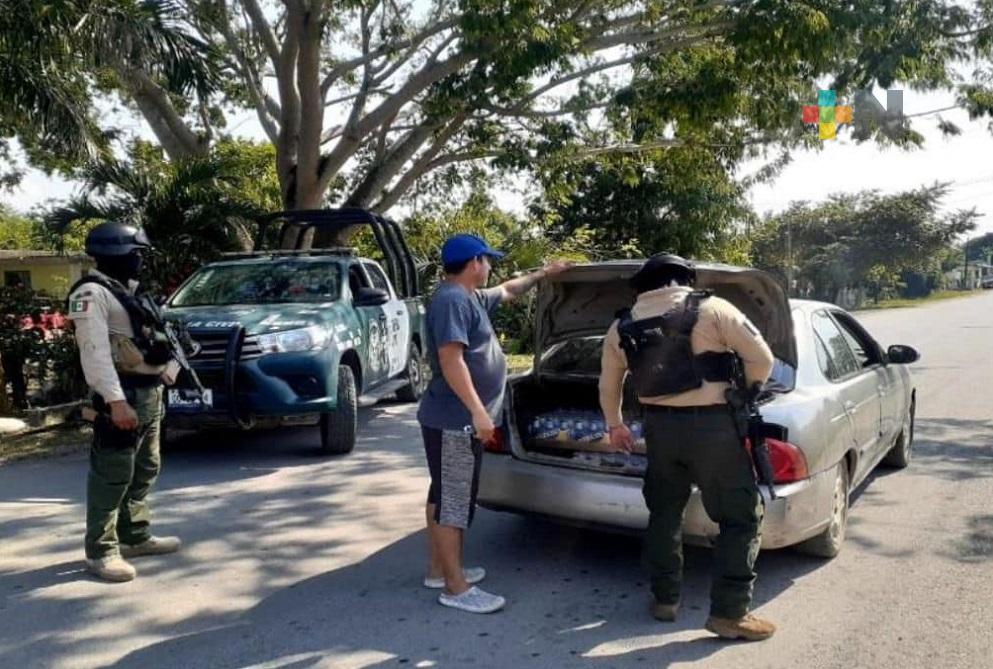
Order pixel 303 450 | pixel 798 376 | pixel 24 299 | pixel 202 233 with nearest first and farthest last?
pixel 798 376 < pixel 303 450 < pixel 24 299 < pixel 202 233

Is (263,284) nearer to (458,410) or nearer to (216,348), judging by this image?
(216,348)

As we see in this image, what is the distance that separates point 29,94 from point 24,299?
238 centimetres

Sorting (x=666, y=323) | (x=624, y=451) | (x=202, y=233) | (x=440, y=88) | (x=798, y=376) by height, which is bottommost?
(x=624, y=451)

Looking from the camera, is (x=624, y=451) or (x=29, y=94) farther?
(x=29, y=94)

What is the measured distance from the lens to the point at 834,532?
4996mm

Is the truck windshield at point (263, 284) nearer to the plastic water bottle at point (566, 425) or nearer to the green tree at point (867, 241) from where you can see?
the plastic water bottle at point (566, 425)

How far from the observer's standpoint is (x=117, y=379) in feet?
14.9

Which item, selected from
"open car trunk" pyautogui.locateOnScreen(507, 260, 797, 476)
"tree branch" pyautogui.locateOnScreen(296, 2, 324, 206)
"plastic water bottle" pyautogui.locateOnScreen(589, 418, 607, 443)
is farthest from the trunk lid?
"tree branch" pyautogui.locateOnScreen(296, 2, 324, 206)

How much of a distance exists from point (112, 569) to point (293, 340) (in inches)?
123

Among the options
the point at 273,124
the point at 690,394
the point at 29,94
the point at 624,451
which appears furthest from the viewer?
the point at 273,124

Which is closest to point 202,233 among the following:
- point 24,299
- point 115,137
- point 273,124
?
point 24,299

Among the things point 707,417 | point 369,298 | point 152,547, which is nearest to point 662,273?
point 707,417

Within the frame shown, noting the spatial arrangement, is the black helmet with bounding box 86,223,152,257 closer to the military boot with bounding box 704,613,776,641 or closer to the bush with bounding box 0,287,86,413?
the military boot with bounding box 704,613,776,641

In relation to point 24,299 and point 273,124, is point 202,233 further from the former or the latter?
point 273,124
